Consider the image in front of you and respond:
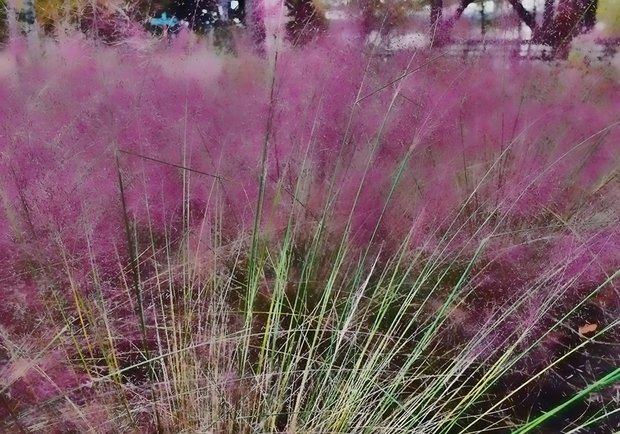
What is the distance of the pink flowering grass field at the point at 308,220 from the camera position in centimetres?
106

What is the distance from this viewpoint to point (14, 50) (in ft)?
3.91

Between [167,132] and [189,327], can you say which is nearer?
[189,327]

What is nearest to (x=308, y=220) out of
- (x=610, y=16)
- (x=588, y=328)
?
(x=588, y=328)

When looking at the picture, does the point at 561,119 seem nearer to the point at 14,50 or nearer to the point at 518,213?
the point at 518,213

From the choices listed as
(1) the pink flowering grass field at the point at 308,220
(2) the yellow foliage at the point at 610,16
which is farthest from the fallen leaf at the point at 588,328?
(2) the yellow foliage at the point at 610,16

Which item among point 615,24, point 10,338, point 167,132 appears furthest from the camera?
point 615,24

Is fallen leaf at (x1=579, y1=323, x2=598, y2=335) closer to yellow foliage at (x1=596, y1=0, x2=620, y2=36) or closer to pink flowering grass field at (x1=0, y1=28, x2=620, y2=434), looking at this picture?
pink flowering grass field at (x1=0, y1=28, x2=620, y2=434)

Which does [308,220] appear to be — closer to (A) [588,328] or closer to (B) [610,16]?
(A) [588,328]

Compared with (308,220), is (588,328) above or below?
below

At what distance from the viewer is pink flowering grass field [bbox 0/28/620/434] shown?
3.49ft

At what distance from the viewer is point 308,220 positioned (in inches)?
49.4

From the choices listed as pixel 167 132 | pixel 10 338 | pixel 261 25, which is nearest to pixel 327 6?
pixel 261 25

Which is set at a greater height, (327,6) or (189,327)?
(327,6)

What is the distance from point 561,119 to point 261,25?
0.52m
